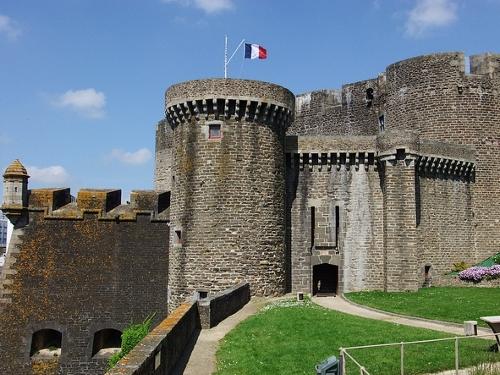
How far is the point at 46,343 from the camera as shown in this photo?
24.2 meters

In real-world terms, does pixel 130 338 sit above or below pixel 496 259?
below

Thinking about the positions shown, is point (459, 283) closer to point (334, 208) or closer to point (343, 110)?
point (334, 208)

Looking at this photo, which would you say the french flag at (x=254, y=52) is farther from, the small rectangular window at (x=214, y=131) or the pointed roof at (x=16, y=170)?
the pointed roof at (x=16, y=170)

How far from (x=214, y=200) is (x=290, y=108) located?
5526 millimetres

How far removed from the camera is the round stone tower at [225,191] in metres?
22.1

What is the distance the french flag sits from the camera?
79.9 feet

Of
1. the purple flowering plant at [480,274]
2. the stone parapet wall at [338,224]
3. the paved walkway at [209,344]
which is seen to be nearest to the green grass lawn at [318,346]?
the paved walkway at [209,344]

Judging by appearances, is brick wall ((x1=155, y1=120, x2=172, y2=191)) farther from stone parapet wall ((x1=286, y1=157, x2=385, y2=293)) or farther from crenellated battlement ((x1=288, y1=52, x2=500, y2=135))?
stone parapet wall ((x1=286, y1=157, x2=385, y2=293))

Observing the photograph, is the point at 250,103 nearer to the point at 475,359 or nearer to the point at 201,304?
the point at 201,304

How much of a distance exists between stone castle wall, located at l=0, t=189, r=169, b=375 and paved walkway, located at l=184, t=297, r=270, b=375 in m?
6.62

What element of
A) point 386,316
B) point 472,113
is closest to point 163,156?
point 472,113

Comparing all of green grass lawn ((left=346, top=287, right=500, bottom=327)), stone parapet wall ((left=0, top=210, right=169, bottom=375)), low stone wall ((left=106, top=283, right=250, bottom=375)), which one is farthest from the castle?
low stone wall ((left=106, top=283, right=250, bottom=375))

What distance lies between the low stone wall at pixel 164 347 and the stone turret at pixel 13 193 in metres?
12.6

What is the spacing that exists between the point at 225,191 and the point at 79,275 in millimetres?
7910
